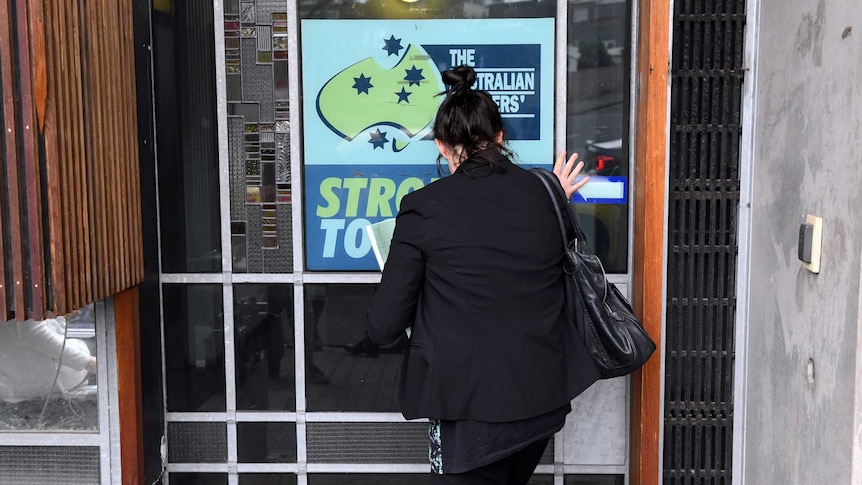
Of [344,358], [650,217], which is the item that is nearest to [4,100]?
[344,358]

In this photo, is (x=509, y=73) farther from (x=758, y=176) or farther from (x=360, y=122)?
(x=758, y=176)

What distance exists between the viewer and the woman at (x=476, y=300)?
7.81ft

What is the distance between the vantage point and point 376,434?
3.53m

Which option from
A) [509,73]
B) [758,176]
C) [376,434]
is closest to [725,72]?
[758,176]

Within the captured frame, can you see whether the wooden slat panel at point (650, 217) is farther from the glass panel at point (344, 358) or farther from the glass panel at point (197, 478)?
the glass panel at point (197, 478)

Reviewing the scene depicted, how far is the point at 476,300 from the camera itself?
2389mm

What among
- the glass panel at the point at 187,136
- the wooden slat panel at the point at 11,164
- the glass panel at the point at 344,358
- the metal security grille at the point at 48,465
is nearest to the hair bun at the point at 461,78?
the glass panel at the point at 344,358

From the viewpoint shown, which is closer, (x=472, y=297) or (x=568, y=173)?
(x=472, y=297)

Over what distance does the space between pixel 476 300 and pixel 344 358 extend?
1276mm

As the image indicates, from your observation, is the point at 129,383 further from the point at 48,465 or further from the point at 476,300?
the point at 476,300

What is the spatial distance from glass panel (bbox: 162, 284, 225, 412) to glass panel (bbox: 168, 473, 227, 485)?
333 millimetres

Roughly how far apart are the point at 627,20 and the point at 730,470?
81.3 inches

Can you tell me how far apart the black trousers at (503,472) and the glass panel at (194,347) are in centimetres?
139

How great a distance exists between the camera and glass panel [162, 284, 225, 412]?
348 centimetres
